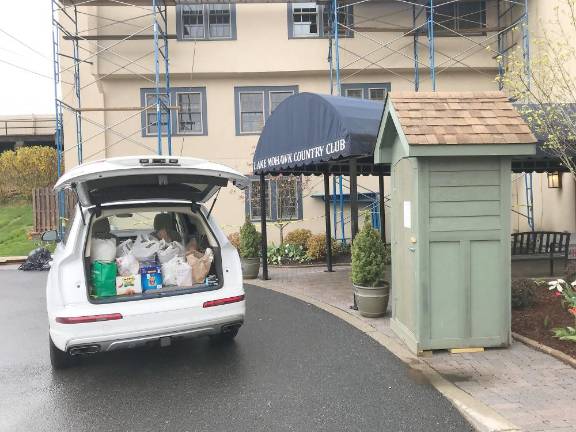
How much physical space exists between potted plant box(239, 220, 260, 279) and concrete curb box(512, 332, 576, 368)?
5.96 meters

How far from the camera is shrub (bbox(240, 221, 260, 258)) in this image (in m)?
10.8

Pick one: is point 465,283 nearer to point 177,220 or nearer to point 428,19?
point 177,220

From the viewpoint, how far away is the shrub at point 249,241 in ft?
35.4

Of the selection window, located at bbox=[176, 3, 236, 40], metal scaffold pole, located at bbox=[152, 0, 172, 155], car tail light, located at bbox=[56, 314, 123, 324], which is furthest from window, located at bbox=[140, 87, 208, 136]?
car tail light, located at bbox=[56, 314, 123, 324]

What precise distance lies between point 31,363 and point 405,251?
4335 millimetres

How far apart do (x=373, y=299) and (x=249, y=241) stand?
4.26 meters

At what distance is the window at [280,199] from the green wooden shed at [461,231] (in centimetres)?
984

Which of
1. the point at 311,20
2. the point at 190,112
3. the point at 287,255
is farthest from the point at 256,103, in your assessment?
the point at 287,255

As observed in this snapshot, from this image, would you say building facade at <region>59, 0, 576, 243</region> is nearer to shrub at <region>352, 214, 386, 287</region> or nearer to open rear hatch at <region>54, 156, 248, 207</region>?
shrub at <region>352, 214, 386, 287</region>

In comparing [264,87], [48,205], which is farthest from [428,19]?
[48,205]

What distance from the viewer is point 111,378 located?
5098mm

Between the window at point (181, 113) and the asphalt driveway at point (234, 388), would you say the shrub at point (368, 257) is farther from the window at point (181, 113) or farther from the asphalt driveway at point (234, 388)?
the window at point (181, 113)

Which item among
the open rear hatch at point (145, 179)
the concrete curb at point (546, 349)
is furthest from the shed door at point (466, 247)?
the open rear hatch at point (145, 179)

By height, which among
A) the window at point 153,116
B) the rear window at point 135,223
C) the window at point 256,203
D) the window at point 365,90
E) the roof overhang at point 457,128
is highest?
the window at point 365,90
